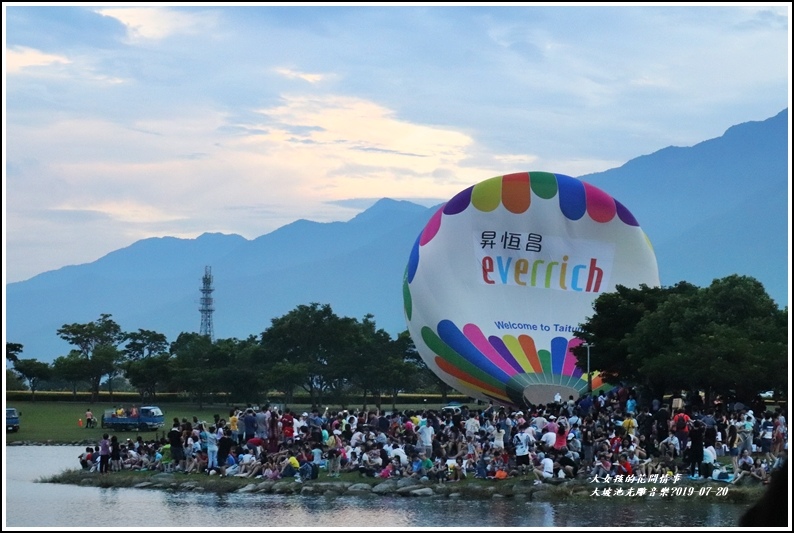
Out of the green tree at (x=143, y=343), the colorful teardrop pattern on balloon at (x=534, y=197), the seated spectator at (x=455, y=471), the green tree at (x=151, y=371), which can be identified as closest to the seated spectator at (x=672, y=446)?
the seated spectator at (x=455, y=471)

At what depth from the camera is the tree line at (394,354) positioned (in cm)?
3488

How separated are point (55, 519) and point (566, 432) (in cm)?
994

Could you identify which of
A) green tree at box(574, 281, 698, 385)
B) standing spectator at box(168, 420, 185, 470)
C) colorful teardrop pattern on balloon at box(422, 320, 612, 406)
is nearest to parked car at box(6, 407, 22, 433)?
colorful teardrop pattern on balloon at box(422, 320, 612, 406)

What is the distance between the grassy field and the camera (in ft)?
148

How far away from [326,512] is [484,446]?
16.5 ft

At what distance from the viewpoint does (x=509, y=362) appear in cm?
3966

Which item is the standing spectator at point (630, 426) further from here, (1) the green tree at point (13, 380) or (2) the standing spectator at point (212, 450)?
(1) the green tree at point (13, 380)

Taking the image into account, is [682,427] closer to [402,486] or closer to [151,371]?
[402,486]

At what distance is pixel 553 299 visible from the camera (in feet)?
133

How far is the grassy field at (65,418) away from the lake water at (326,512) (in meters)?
19.4

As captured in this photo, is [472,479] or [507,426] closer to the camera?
[472,479]

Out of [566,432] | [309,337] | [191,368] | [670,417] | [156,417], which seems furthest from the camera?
[309,337]

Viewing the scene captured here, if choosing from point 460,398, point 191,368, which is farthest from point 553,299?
point 460,398

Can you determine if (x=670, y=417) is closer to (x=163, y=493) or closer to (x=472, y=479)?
A: (x=472, y=479)
